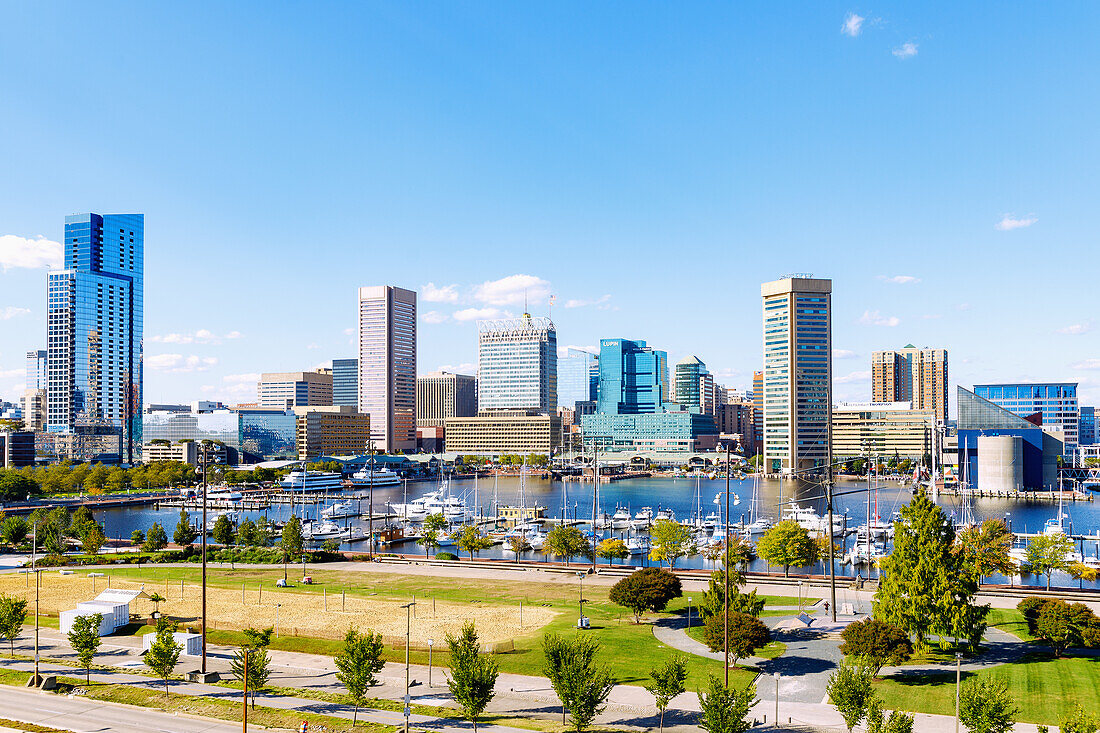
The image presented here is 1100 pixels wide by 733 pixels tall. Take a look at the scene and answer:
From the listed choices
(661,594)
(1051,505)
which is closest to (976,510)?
(1051,505)

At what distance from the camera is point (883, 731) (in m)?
30.4

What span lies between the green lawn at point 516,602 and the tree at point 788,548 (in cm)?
1301

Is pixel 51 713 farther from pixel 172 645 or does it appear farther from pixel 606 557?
pixel 606 557

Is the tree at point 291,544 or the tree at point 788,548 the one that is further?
the tree at point 291,544

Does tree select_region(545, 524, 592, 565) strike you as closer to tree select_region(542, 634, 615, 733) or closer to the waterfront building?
tree select_region(542, 634, 615, 733)

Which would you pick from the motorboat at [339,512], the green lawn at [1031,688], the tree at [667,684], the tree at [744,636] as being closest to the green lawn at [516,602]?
the tree at [744,636]

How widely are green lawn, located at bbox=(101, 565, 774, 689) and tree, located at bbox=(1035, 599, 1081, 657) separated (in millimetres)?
16472

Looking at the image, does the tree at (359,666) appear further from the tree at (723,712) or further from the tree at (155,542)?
the tree at (155,542)

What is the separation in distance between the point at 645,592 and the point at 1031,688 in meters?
22.7

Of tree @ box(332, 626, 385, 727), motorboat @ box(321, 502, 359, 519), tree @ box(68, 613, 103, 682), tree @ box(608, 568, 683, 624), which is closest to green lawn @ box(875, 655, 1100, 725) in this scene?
tree @ box(608, 568, 683, 624)

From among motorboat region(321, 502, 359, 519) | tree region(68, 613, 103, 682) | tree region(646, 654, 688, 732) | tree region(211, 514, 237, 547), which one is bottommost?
motorboat region(321, 502, 359, 519)

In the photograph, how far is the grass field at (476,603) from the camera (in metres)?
48.7

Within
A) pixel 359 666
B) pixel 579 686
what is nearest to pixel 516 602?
pixel 359 666

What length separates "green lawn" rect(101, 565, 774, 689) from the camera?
47984 millimetres
